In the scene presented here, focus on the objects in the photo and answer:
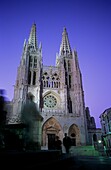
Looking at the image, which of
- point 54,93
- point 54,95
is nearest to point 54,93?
point 54,93

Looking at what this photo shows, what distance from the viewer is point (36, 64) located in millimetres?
37188

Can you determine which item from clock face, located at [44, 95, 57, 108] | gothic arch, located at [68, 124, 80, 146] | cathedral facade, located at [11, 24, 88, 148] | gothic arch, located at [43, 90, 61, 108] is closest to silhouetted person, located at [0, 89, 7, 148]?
cathedral facade, located at [11, 24, 88, 148]

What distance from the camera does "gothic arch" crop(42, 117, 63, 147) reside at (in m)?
26.6

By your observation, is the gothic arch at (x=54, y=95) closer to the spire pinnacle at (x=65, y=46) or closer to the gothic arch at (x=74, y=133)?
the gothic arch at (x=74, y=133)

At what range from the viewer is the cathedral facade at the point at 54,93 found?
27305mm

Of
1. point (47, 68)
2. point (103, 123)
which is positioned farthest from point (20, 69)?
point (103, 123)

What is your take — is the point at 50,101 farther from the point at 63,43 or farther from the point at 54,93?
the point at 63,43

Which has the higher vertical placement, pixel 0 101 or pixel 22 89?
pixel 22 89

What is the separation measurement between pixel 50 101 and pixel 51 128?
7.24m

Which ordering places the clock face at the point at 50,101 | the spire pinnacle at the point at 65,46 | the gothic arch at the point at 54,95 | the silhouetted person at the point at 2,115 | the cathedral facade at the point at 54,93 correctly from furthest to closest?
the spire pinnacle at the point at 65,46, the gothic arch at the point at 54,95, the clock face at the point at 50,101, the cathedral facade at the point at 54,93, the silhouetted person at the point at 2,115

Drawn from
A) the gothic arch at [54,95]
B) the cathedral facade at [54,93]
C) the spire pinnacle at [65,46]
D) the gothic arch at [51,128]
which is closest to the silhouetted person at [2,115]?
the cathedral facade at [54,93]

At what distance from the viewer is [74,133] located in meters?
28.2

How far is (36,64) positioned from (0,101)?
27931 mm

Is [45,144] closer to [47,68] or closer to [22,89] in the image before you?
[22,89]
